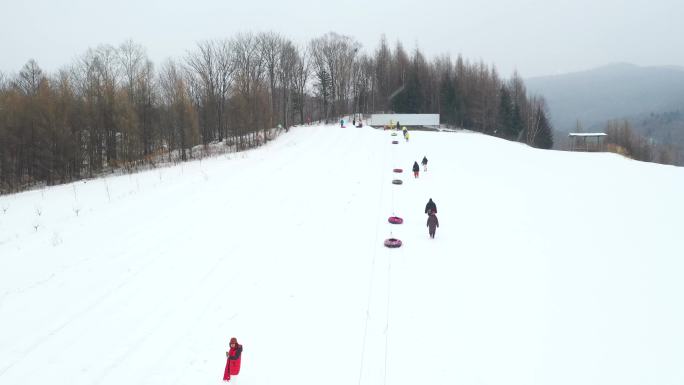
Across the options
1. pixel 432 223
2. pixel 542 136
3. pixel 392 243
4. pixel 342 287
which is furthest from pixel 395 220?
pixel 542 136

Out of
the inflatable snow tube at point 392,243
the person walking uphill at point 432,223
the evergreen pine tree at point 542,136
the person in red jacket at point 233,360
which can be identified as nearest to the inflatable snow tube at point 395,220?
the person walking uphill at point 432,223

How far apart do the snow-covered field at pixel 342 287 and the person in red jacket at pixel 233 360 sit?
12.1 inches

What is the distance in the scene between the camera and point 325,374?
25.1 feet

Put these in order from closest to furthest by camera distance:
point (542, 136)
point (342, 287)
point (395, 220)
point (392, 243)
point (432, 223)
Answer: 1. point (342, 287)
2. point (392, 243)
3. point (432, 223)
4. point (395, 220)
5. point (542, 136)

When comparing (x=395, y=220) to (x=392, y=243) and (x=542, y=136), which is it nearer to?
(x=392, y=243)

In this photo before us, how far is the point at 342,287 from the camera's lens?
10.8m

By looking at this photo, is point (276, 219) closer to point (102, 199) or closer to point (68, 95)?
point (102, 199)

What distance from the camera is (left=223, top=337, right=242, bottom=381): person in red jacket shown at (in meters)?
7.14

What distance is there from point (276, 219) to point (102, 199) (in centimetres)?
1173

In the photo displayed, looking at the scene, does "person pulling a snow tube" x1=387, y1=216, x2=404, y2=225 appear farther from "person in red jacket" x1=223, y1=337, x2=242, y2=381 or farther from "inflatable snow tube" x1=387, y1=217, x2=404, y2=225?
"person in red jacket" x1=223, y1=337, x2=242, y2=381

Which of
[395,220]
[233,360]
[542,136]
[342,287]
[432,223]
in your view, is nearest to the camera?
[233,360]

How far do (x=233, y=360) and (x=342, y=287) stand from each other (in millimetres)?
4162

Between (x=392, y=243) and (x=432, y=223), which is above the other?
(x=432, y=223)

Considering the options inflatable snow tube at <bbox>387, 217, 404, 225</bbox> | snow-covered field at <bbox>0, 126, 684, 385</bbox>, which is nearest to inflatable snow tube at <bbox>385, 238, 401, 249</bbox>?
snow-covered field at <bbox>0, 126, 684, 385</bbox>
